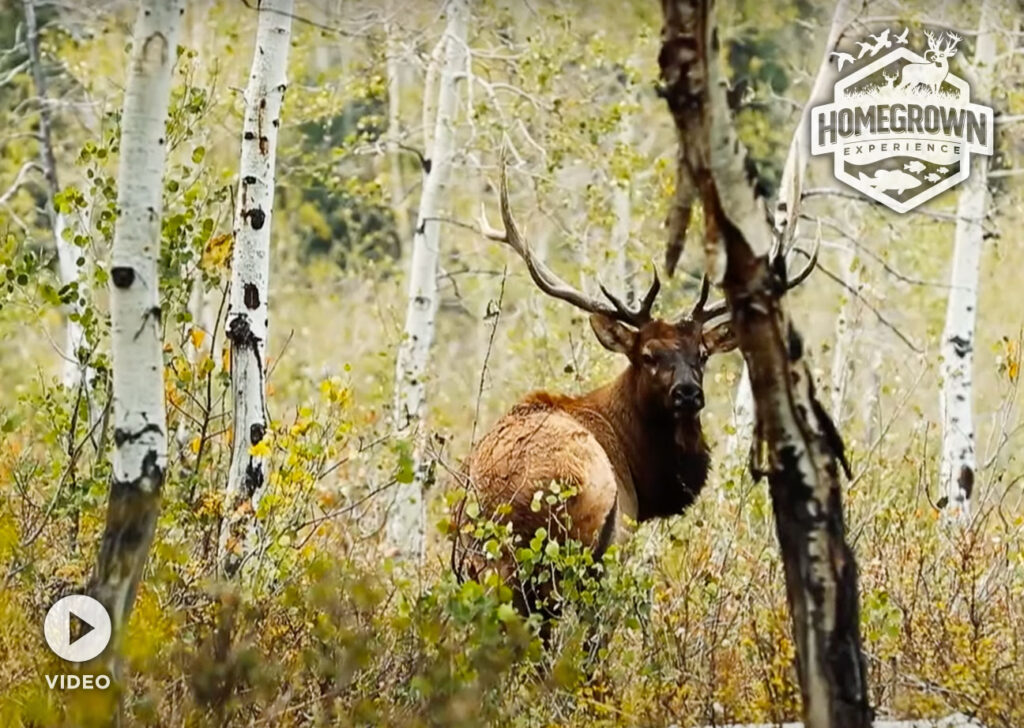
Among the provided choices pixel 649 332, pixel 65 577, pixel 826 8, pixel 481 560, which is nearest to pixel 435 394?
pixel 826 8

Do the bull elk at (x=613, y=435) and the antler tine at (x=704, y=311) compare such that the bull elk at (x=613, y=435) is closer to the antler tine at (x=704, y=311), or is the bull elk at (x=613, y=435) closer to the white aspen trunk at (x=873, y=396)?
the antler tine at (x=704, y=311)

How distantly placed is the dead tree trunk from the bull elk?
2.72 m

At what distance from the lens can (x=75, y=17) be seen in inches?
683

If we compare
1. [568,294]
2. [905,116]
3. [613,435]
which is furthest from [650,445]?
[905,116]

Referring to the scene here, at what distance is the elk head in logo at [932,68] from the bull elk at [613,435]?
4.85 m

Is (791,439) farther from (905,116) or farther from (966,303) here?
(905,116)

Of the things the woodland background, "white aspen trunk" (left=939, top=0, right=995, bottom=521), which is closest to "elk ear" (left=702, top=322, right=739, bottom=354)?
the woodland background

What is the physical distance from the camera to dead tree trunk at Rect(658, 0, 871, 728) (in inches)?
181

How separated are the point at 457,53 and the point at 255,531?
5.98 metres

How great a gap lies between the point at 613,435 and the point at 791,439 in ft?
12.9

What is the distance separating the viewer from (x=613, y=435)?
8.58 meters

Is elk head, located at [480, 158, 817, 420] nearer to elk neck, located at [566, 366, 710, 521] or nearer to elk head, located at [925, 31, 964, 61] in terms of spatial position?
elk neck, located at [566, 366, 710, 521]

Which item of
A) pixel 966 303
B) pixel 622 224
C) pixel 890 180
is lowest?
pixel 966 303

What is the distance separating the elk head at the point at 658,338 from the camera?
829 cm
